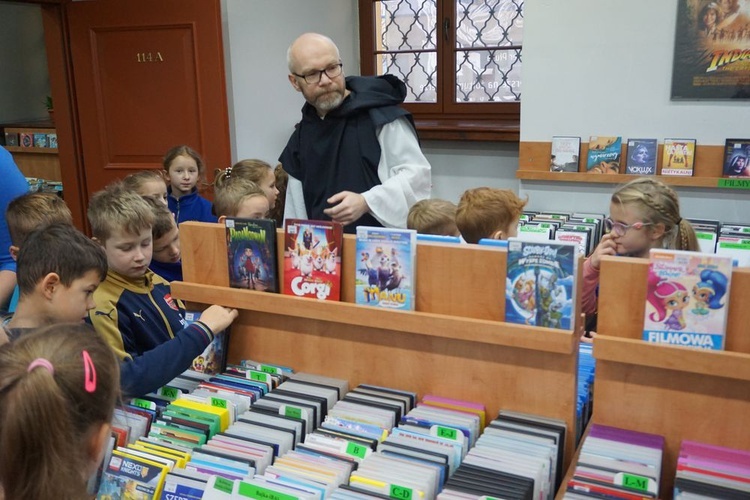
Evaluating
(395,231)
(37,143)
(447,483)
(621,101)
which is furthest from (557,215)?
(37,143)

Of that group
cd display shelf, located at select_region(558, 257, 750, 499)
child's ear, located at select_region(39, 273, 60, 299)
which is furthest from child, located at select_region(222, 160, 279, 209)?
cd display shelf, located at select_region(558, 257, 750, 499)

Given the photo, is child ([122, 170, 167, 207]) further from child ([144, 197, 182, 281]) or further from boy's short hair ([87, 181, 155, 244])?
boy's short hair ([87, 181, 155, 244])

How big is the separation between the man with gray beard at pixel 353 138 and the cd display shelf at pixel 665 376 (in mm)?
1075

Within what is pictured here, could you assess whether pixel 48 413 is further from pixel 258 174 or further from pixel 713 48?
pixel 713 48

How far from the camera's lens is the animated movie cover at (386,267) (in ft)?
5.18

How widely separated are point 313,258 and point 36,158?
605 cm

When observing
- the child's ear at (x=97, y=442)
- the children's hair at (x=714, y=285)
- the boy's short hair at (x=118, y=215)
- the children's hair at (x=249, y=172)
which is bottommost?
the child's ear at (x=97, y=442)

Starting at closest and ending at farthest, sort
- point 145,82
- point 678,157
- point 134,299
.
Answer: point 134,299 < point 678,157 < point 145,82

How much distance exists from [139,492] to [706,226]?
10.6 ft

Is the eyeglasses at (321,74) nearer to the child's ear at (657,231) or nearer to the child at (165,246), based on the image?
the child at (165,246)

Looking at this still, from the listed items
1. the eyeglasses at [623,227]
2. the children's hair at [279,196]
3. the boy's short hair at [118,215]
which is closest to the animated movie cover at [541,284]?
the eyeglasses at [623,227]

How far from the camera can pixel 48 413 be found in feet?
3.41

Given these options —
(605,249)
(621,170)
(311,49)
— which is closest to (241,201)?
(311,49)

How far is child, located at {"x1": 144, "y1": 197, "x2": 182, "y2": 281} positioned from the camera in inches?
95.9
